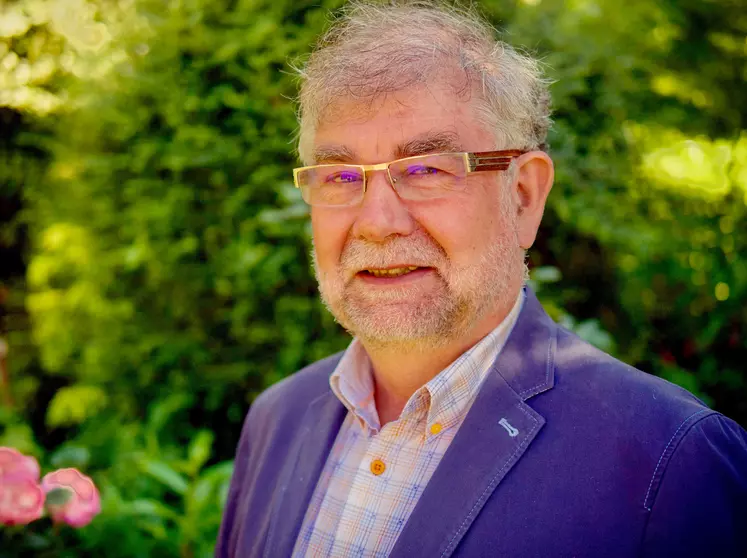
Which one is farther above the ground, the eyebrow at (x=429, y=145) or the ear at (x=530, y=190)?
the eyebrow at (x=429, y=145)

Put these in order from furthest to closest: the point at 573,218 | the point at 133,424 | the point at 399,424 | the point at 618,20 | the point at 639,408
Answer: the point at 618,20 < the point at 133,424 < the point at 573,218 < the point at 399,424 < the point at 639,408

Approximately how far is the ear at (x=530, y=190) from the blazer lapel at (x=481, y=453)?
339 mm

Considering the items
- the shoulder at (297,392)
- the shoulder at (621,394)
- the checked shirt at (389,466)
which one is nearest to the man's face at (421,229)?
the checked shirt at (389,466)

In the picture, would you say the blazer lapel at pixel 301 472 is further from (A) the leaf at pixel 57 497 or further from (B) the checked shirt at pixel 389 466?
(A) the leaf at pixel 57 497

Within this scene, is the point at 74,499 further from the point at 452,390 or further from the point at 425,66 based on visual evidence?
the point at 425,66

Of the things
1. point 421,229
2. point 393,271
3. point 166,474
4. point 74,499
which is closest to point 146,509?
point 166,474

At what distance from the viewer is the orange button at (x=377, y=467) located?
1.61 m

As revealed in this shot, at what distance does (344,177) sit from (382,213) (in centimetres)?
17

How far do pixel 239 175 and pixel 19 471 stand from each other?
1.68 meters

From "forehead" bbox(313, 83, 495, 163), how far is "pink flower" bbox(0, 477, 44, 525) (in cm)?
173

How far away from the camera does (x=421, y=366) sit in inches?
66.5

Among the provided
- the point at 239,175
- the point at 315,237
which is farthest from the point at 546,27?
the point at 315,237

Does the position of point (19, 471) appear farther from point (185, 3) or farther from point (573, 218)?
point (573, 218)

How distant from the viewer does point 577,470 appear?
1.38 meters
